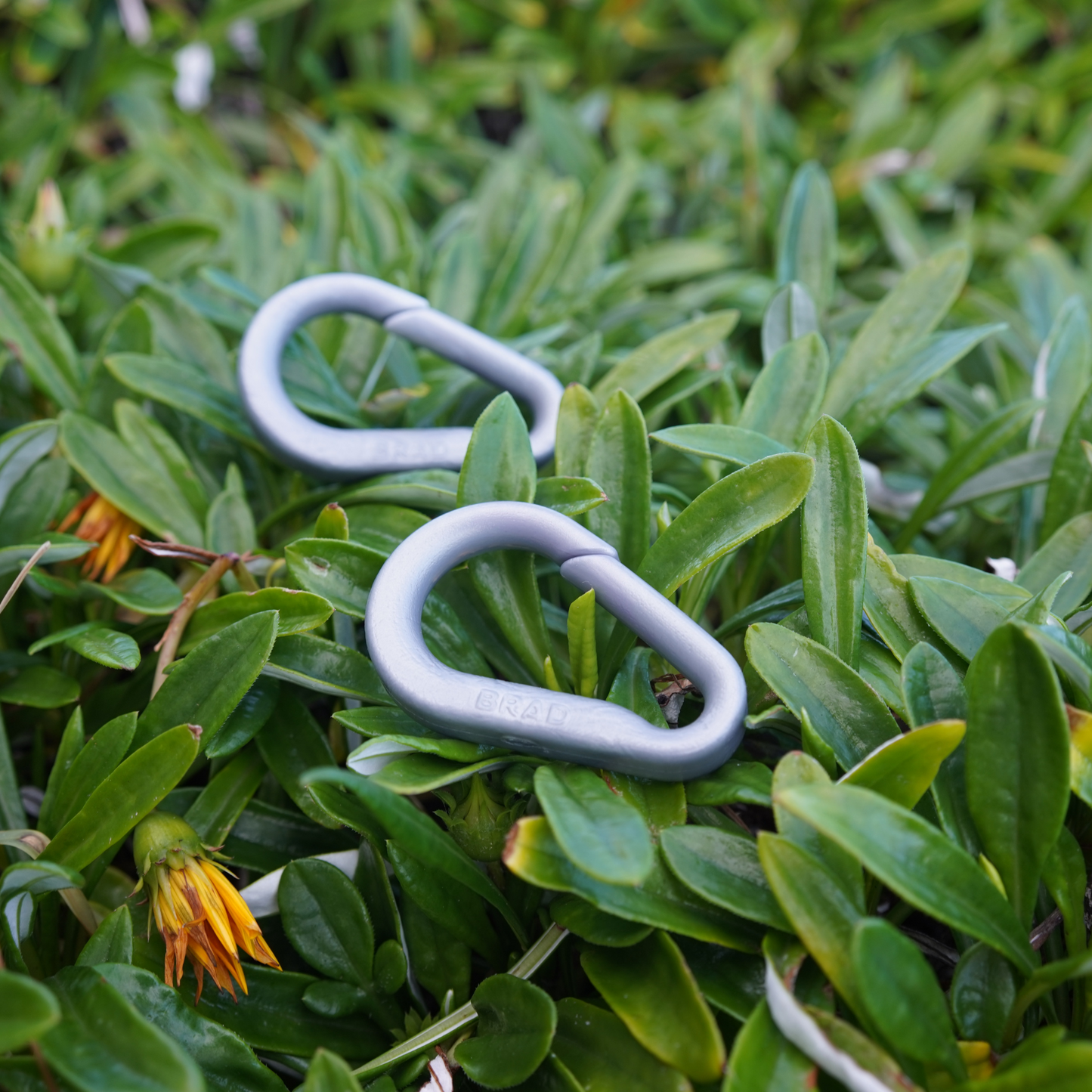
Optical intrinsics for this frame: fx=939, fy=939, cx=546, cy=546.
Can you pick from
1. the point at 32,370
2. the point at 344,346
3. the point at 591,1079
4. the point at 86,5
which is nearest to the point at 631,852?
the point at 591,1079

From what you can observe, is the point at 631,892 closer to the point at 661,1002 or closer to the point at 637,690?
the point at 661,1002

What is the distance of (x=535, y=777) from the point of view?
0.82 m

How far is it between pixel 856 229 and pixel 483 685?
5.44ft

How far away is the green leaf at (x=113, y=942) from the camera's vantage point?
862 mm

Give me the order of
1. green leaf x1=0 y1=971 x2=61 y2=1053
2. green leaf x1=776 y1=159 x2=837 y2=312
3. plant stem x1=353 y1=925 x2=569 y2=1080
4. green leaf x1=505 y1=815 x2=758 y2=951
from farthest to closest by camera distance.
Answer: green leaf x1=776 y1=159 x2=837 y2=312, plant stem x1=353 y1=925 x2=569 y2=1080, green leaf x1=505 y1=815 x2=758 y2=951, green leaf x1=0 y1=971 x2=61 y2=1053

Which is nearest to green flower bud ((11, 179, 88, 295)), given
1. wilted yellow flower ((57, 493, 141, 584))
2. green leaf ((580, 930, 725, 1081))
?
wilted yellow flower ((57, 493, 141, 584))

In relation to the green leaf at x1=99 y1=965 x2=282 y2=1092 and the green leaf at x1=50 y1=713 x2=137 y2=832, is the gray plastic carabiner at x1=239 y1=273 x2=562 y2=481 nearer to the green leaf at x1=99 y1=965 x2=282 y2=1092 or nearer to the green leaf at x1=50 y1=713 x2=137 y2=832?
the green leaf at x1=50 y1=713 x2=137 y2=832

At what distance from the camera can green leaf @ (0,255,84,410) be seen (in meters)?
1.26

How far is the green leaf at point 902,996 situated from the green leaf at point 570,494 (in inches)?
18.1

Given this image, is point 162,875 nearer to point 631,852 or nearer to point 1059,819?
point 631,852

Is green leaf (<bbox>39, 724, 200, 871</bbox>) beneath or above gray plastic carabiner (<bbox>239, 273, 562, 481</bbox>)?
beneath

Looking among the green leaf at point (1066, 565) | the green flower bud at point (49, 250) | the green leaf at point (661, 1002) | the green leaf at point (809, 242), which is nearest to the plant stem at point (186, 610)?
the green leaf at point (661, 1002)

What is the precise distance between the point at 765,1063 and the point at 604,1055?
0.16m

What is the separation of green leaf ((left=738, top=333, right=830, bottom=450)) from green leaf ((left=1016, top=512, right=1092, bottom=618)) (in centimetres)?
30
